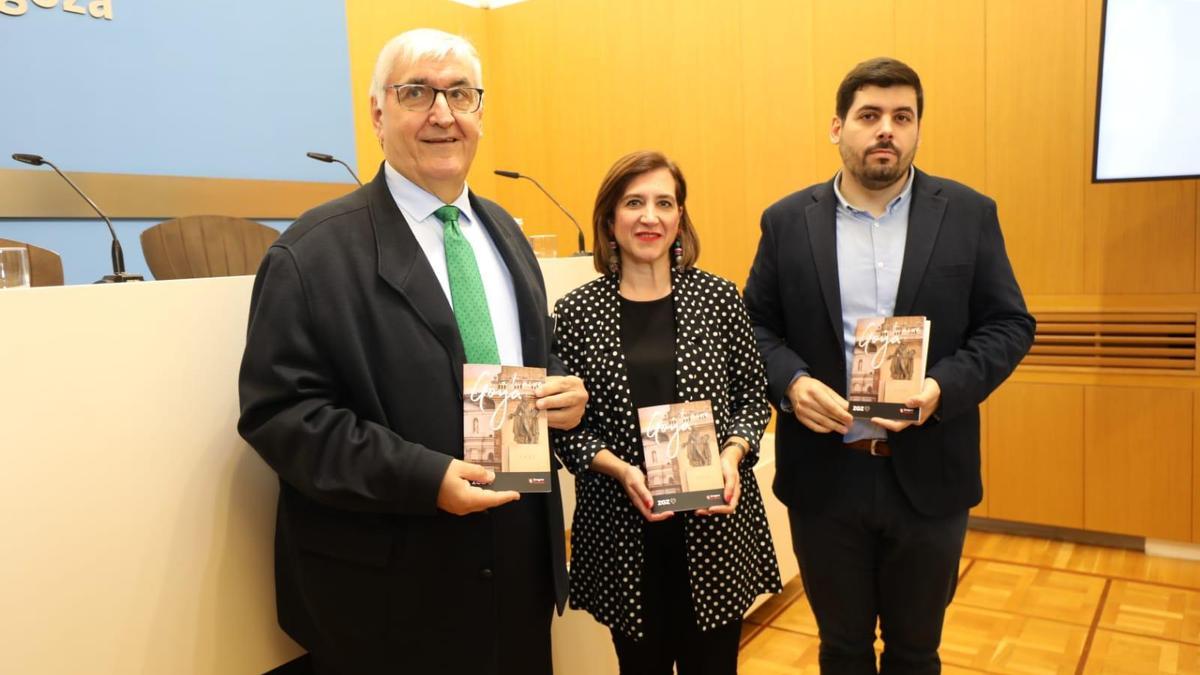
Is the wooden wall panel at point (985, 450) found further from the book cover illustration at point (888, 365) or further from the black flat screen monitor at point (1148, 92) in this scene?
the book cover illustration at point (888, 365)

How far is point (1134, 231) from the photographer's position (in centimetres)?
374

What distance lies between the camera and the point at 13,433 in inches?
49.3

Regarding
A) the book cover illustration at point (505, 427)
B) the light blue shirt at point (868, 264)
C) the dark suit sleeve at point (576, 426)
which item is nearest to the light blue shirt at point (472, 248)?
the book cover illustration at point (505, 427)

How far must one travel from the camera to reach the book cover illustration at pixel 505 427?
1399 mm

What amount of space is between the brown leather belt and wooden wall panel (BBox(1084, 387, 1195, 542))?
2.55 metres

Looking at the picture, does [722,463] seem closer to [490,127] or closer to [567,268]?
[567,268]

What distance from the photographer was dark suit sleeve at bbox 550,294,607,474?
172cm

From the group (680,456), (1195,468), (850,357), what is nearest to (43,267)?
(680,456)

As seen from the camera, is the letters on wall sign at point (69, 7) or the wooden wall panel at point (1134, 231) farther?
the wooden wall panel at point (1134, 231)

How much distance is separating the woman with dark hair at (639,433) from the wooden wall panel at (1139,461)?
2.74 m

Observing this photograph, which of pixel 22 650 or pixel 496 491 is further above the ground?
pixel 496 491

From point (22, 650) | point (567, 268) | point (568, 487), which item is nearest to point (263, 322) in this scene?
point (22, 650)

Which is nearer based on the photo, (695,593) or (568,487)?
(695,593)

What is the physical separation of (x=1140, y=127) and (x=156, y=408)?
371cm
